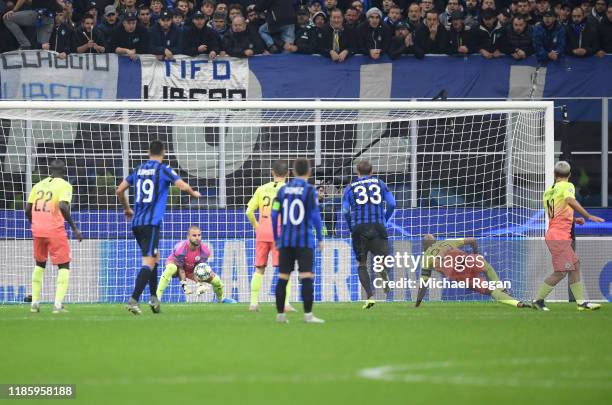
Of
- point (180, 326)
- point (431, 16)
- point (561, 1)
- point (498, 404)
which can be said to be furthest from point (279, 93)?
point (498, 404)

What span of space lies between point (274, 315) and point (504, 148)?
22.5 feet

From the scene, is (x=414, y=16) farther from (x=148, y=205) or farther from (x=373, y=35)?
(x=148, y=205)

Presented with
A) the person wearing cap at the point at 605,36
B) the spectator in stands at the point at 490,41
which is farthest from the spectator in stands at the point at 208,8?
the person wearing cap at the point at 605,36

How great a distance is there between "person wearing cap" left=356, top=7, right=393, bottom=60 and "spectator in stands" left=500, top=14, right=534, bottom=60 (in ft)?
7.07

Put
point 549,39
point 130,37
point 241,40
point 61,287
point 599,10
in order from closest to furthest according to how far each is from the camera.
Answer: point 61,287 < point 130,37 < point 241,40 < point 549,39 < point 599,10

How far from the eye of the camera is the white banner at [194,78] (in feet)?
66.7

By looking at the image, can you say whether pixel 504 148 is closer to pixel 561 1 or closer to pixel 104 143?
pixel 561 1

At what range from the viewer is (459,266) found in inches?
648

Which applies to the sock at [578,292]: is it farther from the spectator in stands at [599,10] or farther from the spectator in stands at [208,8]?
the spectator in stands at [208,8]

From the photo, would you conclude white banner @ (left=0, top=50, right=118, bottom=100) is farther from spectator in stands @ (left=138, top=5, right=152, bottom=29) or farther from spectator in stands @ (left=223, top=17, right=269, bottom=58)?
spectator in stands @ (left=223, top=17, right=269, bottom=58)

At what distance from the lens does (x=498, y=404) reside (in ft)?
22.8

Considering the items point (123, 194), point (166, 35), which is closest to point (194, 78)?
point (166, 35)

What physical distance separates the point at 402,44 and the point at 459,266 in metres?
5.68

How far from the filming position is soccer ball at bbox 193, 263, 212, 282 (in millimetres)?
17734
